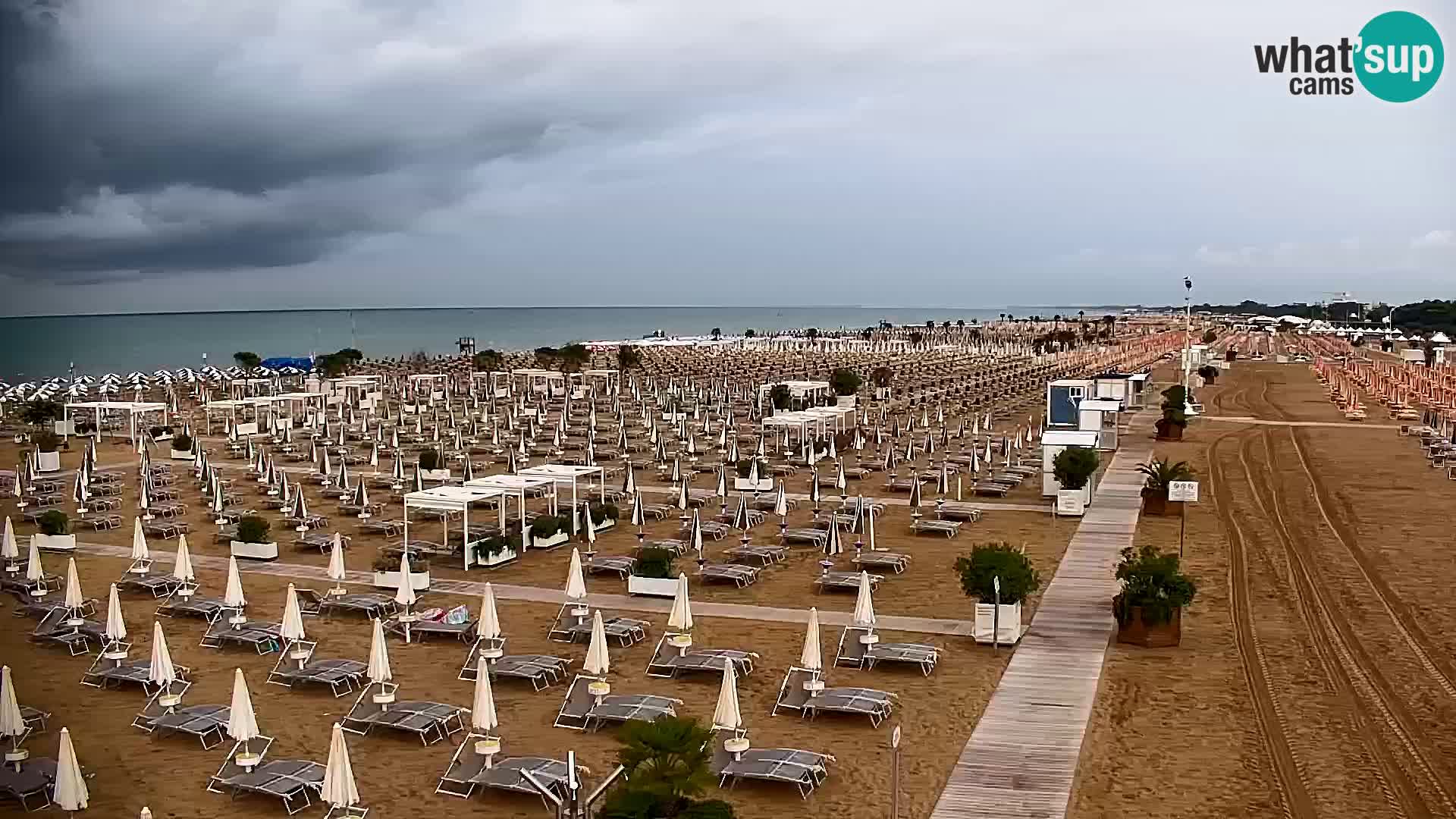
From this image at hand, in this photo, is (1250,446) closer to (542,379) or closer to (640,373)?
(542,379)

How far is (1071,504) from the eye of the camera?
22.8 metres

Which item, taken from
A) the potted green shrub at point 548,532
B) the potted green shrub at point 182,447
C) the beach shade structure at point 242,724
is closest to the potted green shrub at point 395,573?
the potted green shrub at point 548,532

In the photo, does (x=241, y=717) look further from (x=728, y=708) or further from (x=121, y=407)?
→ (x=121, y=407)

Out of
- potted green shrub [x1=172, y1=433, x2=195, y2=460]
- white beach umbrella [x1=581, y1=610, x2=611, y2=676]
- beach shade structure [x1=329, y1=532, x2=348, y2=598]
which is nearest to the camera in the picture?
white beach umbrella [x1=581, y1=610, x2=611, y2=676]

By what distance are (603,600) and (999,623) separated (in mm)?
5980

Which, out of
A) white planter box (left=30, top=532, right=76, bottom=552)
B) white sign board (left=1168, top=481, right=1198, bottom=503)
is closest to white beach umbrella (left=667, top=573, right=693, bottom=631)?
white sign board (left=1168, top=481, right=1198, bottom=503)

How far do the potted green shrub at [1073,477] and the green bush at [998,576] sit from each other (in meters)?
8.80

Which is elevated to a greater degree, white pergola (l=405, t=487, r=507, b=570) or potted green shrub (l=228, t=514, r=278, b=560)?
white pergola (l=405, t=487, r=507, b=570)

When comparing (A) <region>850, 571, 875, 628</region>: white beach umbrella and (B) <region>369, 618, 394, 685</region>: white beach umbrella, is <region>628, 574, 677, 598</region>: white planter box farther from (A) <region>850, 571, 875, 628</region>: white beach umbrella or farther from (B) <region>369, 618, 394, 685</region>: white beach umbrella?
(B) <region>369, 618, 394, 685</region>: white beach umbrella

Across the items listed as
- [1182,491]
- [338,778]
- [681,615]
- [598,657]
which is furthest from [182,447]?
[1182,491]

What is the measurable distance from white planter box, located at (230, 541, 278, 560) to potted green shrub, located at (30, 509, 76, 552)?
333 centimetres

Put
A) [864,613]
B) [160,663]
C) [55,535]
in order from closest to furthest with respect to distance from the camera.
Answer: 1. [160,663]
2. [864,613]
3. [55,535]

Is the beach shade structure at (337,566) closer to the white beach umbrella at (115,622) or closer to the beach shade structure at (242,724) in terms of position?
the white beach umbrella at (115,622)

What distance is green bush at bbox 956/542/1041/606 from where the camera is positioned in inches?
548
